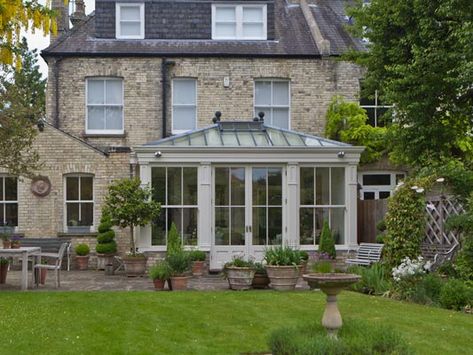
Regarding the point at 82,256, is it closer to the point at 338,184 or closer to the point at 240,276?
the point at 338,184

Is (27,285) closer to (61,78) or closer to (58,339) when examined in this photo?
(58,339)

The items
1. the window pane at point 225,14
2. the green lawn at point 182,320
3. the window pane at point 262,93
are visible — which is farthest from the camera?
the window pane at point 225,14

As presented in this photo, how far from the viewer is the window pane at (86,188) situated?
2236 cm

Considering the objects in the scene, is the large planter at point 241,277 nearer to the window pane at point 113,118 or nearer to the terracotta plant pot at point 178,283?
the terracotta plant pot at point 178,283

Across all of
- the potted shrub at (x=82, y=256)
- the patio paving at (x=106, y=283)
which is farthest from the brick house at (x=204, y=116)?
the patio paving at (x=106, y=283)

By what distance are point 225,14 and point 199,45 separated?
1.50 m

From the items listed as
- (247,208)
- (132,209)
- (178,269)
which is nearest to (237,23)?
(247,208)

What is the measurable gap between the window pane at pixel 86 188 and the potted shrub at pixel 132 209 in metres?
2.90

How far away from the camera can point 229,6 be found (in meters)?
24.3

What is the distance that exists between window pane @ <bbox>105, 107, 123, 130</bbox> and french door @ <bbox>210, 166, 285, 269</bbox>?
16.9 ft

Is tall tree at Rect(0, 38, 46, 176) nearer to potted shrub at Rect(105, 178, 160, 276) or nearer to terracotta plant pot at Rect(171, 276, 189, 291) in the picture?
terracotta plant pot at Rect(171, 276, 189, 291)

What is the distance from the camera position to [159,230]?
64.7ft

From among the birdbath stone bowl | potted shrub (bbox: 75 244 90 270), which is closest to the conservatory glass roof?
potted shrub (bbox: 75 244 90 270)

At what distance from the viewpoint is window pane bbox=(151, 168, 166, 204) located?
19.7 m
